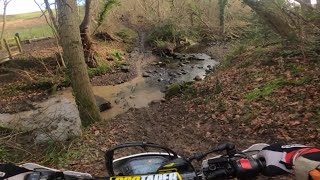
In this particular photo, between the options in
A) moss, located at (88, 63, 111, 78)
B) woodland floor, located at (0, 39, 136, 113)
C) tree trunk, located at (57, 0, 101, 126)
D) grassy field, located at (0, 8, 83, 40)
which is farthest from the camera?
grassy field, located at (0, 8, 83, 40)

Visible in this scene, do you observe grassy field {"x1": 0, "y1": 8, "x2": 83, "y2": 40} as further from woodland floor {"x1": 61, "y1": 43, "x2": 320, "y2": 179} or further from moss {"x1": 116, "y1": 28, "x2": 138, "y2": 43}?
woodland floor {"x1": 61, "y1": 43, "x2": 320, "y2": 179}

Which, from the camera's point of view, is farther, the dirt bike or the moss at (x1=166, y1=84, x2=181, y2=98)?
the moss at (x1=166, y1=84, x2=181, y2=98)

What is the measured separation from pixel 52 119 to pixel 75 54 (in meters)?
1.99

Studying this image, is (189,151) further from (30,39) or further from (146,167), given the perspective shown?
(30,39)

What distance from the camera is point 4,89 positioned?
1691 cm

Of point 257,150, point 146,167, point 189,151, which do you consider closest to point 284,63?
point 189,151

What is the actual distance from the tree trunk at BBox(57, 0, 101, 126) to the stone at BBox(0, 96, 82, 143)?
2.62 ft

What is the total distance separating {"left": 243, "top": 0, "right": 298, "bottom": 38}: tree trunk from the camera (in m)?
10.7

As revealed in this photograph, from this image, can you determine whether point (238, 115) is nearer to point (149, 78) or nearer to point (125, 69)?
point (149, 78)

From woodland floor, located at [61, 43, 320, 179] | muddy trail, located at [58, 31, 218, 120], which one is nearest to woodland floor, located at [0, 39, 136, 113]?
muddy trail, located at [58, 31, 218, 120]

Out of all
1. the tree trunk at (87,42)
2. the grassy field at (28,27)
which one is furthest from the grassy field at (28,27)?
the tree trunk at (87,42)

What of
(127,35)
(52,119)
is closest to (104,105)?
(52,119)

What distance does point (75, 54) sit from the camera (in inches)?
319

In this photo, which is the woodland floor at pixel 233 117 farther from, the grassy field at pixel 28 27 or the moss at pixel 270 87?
the grassy field at pixel 28 27
